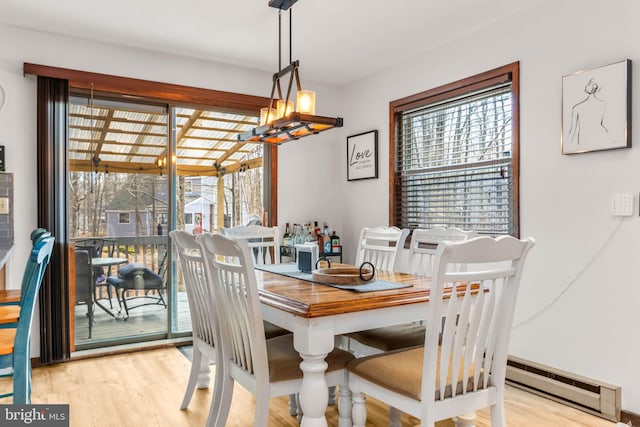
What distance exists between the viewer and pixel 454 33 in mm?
3416

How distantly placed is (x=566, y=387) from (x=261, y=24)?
9.74 ft

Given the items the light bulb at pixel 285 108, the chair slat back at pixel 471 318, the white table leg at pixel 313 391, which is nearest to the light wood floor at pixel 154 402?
the white table leg at pixel 313 391

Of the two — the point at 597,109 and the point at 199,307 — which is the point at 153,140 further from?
the point at 597,109

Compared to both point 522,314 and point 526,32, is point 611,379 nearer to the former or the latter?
point 522,314

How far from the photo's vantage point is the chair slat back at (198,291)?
85.6 inches

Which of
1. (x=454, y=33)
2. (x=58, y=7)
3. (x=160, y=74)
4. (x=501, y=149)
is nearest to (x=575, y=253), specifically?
(x=501, y=149)

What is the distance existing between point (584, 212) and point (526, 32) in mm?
1205

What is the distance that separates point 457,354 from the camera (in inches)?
65.2

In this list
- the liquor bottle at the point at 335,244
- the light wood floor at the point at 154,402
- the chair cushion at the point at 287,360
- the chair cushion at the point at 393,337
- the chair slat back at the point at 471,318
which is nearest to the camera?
the chair slat back at the point at 471,318

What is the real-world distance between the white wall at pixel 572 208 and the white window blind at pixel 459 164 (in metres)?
0.18

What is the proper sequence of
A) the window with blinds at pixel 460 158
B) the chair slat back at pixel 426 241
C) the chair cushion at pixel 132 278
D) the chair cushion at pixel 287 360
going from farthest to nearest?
1. the chair cushion at pixel 132 278
2. the window with blinds at pixel 460 158
3. the chair slat back at pixel 426 241
4. the chair cushion at pixel 287 360

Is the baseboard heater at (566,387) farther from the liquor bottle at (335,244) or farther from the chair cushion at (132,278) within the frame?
the chair cushion at (132,278)

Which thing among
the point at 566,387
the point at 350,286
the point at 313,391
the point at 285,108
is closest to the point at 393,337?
the point at 350,286

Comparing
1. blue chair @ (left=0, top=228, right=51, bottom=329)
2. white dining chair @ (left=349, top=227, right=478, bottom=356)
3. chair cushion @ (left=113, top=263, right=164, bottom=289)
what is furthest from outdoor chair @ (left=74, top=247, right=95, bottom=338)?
white dining chair @ (left=349, top=227, right=478, bottom=356)
